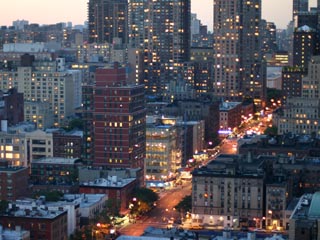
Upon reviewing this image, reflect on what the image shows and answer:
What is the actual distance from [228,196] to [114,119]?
2079 centimetres

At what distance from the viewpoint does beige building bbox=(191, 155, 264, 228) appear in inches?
4026

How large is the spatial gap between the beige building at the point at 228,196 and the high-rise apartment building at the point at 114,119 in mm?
15517

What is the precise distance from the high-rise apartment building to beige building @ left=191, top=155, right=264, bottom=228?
15.5m

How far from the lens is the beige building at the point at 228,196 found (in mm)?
102250

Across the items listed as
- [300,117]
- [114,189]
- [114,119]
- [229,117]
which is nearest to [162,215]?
[114,189]

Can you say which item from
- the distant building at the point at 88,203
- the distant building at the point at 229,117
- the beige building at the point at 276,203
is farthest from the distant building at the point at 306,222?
the distant building at the point at 229,117

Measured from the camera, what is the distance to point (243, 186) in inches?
4035

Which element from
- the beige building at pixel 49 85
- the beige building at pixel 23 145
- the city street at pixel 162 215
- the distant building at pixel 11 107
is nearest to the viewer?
the city street at pixel 162 215

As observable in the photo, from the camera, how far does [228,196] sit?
103 meters

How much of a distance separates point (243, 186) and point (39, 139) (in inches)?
1487

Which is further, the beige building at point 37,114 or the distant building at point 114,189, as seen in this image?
the beige building at point 37,114

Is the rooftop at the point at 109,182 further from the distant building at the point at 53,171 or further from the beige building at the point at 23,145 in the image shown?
the beige building at the point at 23,145

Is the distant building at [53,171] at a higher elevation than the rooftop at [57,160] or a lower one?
lower

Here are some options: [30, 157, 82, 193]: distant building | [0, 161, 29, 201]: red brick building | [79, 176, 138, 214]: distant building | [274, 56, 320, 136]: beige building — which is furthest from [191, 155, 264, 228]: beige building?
[274, 56, 320, 136]: beige building
